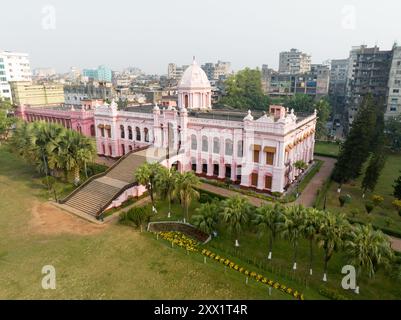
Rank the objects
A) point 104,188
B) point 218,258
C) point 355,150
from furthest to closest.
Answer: point 355,150
point 104,188
point 218,258

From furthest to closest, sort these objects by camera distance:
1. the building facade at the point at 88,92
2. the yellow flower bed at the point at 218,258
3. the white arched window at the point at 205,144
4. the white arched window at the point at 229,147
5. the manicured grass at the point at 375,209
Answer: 1. the building facade at the point at 88,92
2. the white arched window at the point at 205,144
3. the white arched window at the point at 229,147
4. the manicured grass at the point at 375,209
5. the yellow flower bed at the point at 218,258

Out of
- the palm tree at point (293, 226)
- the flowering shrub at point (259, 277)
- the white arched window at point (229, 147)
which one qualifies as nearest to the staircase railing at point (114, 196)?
the white arched window at point (229, 147)

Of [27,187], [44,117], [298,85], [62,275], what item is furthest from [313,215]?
[298,85]

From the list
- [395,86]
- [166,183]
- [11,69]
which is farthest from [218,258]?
[11,69]

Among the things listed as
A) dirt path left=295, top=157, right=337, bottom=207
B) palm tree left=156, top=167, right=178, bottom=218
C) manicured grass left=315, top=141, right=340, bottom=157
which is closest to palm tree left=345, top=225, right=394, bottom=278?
dirt path left=295, top=157, right=337, bottom=207

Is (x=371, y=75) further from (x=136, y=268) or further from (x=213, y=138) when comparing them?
(x=136, y=268)

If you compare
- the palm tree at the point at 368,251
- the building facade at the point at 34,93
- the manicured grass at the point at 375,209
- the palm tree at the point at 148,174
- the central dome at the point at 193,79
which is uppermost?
the central dome at the point at 193,79

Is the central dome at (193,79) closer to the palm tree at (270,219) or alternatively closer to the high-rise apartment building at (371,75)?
the palm tree at (270,219)
